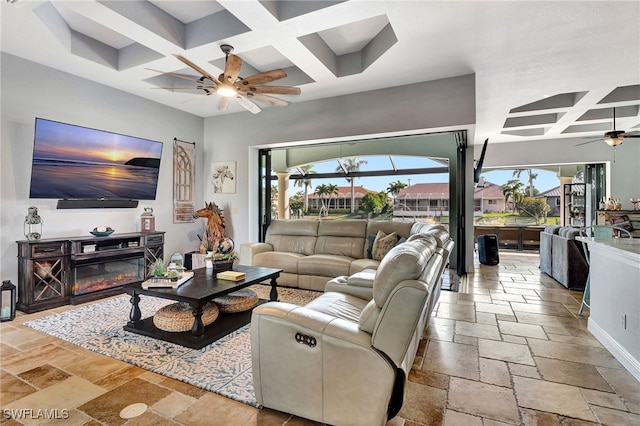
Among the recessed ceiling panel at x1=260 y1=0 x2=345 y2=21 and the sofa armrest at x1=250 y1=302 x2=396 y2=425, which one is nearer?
the sofa armrest at x1=250 y1=302 x2=396 y2=425

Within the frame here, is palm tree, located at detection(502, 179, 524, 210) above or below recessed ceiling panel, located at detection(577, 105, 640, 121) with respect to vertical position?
below

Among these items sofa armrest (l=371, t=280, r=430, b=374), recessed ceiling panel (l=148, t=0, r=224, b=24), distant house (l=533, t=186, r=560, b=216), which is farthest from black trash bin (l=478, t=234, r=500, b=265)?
recessed ceiling panel (l=148, t=0, r=224, b=24)

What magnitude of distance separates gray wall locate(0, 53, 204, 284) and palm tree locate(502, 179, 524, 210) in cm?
948

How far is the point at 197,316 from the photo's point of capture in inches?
109

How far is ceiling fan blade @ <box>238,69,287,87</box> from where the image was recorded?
3.14 meters

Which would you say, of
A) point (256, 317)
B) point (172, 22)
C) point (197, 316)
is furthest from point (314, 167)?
point (256, 317)

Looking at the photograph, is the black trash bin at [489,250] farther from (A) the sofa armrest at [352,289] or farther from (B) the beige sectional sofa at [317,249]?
(A) the sofa armrest at [352,289]

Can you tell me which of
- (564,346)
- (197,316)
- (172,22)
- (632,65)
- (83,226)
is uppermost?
(172,22)

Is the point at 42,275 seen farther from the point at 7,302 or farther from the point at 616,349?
the point at 616,349

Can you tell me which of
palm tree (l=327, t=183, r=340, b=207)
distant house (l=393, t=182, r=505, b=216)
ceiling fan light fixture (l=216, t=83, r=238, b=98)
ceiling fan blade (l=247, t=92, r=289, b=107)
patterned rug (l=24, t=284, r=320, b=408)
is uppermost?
ceiling fan blade (l=247, t=92, r=289, b=107)

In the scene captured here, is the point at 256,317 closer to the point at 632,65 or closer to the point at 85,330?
the point at 85,330

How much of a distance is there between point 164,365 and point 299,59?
11.4ft

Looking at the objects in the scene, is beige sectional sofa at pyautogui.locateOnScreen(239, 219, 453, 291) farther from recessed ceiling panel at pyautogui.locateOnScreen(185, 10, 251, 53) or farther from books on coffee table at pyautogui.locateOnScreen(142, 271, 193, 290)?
recessed ceiling panel at pyautogui.locateOnScreen(185, 10, 251, 53)

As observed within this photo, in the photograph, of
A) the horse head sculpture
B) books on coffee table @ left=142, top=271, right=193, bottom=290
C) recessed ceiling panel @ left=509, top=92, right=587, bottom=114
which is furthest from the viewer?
the horse head sculpture
